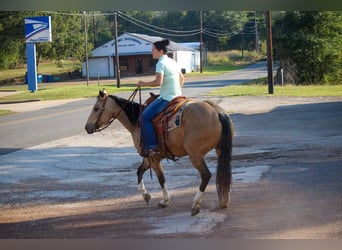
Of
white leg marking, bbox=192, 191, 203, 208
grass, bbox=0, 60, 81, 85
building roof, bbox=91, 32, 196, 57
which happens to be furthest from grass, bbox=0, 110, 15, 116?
white leg marking, bbox=192, 191, 203, 208

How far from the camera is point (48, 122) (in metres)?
5.75

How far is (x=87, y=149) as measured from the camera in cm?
588

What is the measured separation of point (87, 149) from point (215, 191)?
1.64 m

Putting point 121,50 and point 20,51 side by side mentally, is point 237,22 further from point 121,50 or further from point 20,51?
point 20,51

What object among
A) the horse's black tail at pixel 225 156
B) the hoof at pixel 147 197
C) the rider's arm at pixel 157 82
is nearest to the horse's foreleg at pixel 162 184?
the hoof at pixel 147 197

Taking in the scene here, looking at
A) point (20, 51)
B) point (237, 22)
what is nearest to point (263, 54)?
point (237, 22)

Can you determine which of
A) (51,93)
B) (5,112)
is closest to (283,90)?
(51,93)

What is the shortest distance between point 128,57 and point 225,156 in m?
1.65

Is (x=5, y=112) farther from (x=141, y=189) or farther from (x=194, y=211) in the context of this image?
(x=194, y=211)

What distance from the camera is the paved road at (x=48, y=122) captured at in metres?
5.44

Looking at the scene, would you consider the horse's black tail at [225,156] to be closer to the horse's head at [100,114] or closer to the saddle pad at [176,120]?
the saddle pad at [176,120]

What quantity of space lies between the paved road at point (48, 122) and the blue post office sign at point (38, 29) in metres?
0.68

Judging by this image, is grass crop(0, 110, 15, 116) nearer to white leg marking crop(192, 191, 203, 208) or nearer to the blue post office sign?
the blue post office sign

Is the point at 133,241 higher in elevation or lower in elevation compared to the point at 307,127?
lower
